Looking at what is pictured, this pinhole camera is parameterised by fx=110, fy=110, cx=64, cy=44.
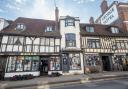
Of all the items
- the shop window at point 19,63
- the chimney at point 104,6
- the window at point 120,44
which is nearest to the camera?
the shop window at point 19,63

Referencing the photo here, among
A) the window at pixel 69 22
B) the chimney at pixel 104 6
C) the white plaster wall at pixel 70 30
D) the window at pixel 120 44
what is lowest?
the window at pixel 120 44

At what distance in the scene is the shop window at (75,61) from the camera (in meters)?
15.3

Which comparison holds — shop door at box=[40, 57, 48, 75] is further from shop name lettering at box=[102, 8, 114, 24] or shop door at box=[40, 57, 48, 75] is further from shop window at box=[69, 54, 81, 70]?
shop name lettering at box=[102, 8, 114, 24]

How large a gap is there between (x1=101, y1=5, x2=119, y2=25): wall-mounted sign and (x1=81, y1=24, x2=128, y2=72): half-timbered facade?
5.99 metres

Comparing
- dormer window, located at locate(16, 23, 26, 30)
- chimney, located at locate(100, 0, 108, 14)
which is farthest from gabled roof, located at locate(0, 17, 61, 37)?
chimney, located at locate(100, 0, 108, 14)

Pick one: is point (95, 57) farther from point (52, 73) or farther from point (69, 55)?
point (52, 73)

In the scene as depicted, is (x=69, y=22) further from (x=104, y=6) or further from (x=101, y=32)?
(x=104, y=6)

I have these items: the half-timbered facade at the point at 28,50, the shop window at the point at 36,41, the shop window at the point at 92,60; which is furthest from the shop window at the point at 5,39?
the shop window at the point at 92,60

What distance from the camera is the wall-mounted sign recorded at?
22344 mm

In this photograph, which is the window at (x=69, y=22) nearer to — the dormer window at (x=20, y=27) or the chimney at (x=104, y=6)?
the dormer window at (x=20, y=27)

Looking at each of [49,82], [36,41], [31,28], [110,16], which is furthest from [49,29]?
[110,16]

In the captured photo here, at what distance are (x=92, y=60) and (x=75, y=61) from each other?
268 centimetres

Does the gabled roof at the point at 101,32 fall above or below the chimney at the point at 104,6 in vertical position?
below

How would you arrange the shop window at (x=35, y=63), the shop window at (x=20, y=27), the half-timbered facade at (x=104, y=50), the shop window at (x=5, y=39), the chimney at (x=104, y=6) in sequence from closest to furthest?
the shop window at (x=5, y=39)
the shop window at (x=35, y=63)
the shop window at (x=20, y=27)
the half-timbered facade at (x=104, y=50)
the chimney at (x=104, y=6)
